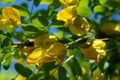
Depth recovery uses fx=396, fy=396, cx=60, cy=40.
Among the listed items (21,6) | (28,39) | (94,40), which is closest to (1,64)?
(28,39)

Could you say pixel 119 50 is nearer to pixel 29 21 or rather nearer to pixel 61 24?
pixel 61 24

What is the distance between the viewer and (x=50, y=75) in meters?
1.48

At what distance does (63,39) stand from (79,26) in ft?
0.36

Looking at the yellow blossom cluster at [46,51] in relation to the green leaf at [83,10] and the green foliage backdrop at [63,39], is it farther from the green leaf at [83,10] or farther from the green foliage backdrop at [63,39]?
the green leaf at [83,10]

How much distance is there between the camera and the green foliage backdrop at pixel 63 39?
4.79 feet

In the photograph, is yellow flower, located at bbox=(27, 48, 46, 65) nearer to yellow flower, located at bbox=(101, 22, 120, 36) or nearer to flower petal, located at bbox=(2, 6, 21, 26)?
flower petal, located at bbox=(2, 6, 21, 26)

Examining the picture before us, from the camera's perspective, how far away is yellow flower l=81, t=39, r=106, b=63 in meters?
1.50

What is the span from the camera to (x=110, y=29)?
1570 millimetres

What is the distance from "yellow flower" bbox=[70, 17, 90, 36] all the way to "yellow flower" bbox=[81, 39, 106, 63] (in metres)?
0.07

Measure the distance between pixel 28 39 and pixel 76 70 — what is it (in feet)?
0.78

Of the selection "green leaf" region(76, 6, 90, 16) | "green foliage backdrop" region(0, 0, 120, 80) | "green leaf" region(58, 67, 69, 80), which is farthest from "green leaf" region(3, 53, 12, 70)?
"green leaf" region(76, 6, 90, 16)

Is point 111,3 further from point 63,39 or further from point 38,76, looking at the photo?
point 38,76

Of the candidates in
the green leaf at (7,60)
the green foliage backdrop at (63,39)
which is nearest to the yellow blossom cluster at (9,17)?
the green foliage backdrop at (63,39)

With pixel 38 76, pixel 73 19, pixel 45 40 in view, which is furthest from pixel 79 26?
pixel 38 76
